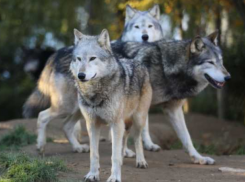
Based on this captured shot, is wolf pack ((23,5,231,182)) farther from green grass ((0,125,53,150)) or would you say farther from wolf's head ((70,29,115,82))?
green grass ((0,125,53,150))

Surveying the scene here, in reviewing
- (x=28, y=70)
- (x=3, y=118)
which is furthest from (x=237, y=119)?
(x=3, y=118)

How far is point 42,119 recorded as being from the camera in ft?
24.5

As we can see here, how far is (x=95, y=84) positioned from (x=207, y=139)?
6564 millimetres

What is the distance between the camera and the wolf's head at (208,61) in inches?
263

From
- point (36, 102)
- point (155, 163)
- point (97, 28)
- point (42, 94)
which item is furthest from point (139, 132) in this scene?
point (97, 28)

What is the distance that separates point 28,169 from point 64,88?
2211mm

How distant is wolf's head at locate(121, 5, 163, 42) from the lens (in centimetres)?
838

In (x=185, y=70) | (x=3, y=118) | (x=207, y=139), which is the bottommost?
(x=3, y=118)

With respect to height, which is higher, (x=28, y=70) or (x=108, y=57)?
(x=108, y=57)

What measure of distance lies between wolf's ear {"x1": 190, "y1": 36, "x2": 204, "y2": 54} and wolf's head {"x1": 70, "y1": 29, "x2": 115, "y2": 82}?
172 cm

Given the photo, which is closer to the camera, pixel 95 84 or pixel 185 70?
pixel 95 84

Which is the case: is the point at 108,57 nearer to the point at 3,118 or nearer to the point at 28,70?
the point at 28,70

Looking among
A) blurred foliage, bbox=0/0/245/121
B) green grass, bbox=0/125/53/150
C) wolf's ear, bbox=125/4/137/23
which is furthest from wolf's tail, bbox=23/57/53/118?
blurred foliage, bbox=0/0/245/121

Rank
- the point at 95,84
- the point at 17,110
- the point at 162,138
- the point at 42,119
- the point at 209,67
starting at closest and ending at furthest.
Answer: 1. the point at 95,84
2. the point at 209,67
3. the point at 42,119
4. the point at 162,138
5. the point at 17,110
